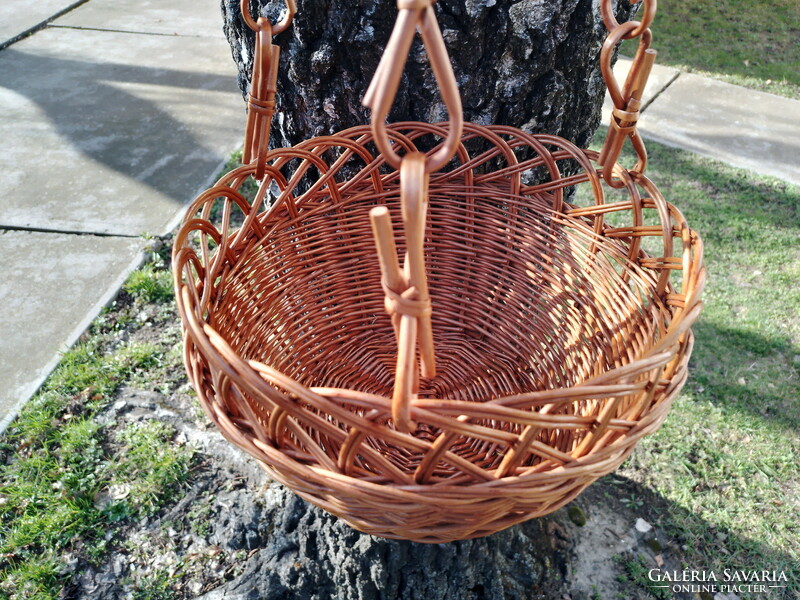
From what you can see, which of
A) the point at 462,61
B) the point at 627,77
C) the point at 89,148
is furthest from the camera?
the point at 89,148

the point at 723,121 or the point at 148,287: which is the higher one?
the point at 723,121

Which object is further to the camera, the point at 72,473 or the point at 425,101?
the point at 72,473

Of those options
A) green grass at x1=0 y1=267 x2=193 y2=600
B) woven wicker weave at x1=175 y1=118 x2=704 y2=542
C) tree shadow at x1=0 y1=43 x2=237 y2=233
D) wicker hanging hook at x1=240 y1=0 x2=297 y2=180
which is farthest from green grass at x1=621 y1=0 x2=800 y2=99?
green grass at x1=0 y1=267 x2=193 y2=600

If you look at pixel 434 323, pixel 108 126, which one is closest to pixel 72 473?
pixel 434 323

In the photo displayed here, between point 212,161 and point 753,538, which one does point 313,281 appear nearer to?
point 753,538

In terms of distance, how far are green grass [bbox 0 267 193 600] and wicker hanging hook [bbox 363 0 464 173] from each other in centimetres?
97

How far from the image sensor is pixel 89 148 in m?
2.39

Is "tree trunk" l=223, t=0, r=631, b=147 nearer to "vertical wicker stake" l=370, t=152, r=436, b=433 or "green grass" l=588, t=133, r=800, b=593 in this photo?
"vertical wicker stake" l=370, t=152, r=436, b=433

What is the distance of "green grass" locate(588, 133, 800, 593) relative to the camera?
117cm

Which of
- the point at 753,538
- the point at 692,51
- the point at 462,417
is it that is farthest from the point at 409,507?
the point at 692,51

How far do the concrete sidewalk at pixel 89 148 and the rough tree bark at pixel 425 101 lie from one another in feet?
2.65

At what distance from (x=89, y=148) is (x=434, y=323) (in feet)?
6.26

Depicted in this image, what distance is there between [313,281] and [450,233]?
0.26 meters

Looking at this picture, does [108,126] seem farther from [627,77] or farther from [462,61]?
[627,77]
